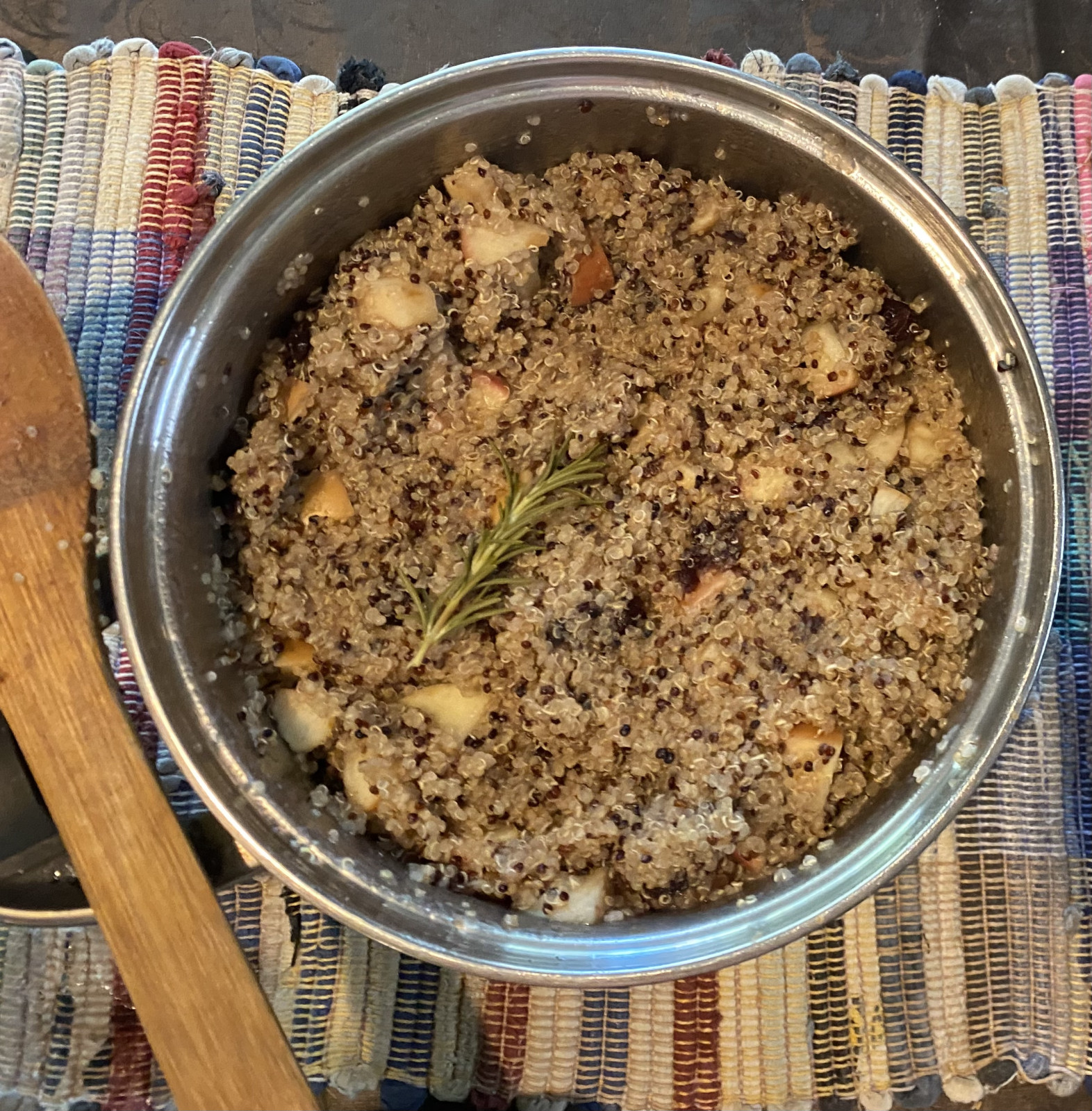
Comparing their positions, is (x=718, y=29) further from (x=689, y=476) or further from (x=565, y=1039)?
(x=565, y=1039)

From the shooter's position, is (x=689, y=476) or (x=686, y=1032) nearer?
(x=689, y=476)

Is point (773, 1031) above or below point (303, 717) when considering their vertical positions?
below

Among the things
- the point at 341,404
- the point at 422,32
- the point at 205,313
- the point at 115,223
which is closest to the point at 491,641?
the point at 341,404

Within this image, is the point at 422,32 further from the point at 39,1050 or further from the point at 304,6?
the point at 39,1050

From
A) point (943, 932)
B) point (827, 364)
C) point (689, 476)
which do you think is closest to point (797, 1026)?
point (943, 932)

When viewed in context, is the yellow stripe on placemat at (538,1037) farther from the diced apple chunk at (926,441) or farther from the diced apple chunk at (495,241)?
the diced apple chunk at (495,241)

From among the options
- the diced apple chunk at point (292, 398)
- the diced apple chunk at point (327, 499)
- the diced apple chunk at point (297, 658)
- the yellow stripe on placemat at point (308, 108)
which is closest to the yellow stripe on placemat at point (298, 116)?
the yellow stripe on placemat at point (308, 108)
